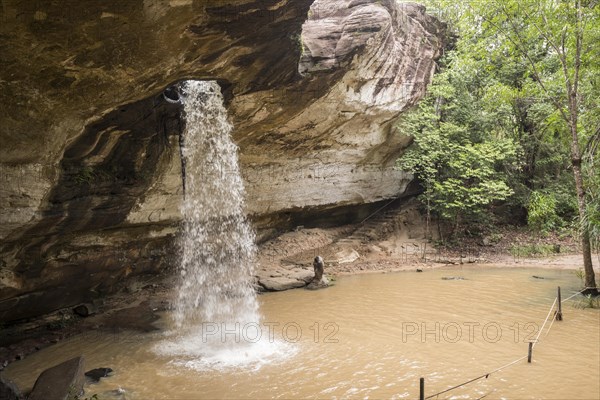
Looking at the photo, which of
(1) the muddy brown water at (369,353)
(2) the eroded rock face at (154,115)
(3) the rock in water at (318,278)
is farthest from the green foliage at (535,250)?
(3) the rock in water at (318,278)

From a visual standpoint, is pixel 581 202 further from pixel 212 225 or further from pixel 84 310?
pixel 84 310

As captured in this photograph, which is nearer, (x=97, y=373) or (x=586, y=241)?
(x=97, y=373)

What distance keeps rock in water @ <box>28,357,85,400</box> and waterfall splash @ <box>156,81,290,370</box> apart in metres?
1.49

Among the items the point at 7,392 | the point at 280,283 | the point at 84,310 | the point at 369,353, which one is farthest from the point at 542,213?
the point at 7,392

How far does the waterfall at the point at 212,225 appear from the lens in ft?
31.9

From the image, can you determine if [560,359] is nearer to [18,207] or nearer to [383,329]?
[383,329]

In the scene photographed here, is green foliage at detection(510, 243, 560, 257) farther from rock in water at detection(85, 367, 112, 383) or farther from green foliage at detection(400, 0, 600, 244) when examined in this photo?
rock in water at detection(85, 367, 112, 383)

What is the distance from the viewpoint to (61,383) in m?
5.32

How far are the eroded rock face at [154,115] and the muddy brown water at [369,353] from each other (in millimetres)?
2388

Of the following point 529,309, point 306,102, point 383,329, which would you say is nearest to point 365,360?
point 383,329

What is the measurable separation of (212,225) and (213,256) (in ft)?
3.95

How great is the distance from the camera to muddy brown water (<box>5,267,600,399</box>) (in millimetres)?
5273

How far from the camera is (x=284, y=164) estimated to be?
45.1 ft

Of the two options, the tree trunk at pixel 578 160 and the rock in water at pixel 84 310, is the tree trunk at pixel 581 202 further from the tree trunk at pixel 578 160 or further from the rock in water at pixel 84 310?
the rock in water at pixel 84 310
